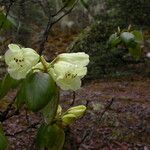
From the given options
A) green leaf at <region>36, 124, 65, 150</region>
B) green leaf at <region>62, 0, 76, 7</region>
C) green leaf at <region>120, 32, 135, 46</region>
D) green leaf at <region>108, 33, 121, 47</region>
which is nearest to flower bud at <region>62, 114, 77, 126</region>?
green leaf at <region>36, 124, 65, 150</region>

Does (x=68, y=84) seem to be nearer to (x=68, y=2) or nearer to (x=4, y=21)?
(x=68, y=2)

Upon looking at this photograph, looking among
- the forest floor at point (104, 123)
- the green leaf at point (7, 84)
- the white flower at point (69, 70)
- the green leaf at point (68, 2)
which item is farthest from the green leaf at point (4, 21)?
the forest floor at point (104, 123)

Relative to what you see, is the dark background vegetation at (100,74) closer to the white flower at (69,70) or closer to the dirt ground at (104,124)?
the dirt ground at (104,124)

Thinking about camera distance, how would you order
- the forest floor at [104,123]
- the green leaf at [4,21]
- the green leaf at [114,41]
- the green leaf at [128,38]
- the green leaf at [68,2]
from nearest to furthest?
the green leaf at [68,2] < the green leaf at [4,21] < the green leaf at [128,38] < the green leaf at [114,41] < the forest floor at [104,123]

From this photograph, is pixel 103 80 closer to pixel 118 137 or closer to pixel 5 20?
pixel 118 137

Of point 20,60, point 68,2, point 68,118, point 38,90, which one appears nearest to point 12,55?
point 20,60

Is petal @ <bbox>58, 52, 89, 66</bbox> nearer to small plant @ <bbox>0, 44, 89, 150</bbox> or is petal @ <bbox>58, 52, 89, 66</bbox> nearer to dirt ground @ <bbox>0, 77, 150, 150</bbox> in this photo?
small plant @ <bbox>0, 44, 89, 150</bbox>

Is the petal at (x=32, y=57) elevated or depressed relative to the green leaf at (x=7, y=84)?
elevated
